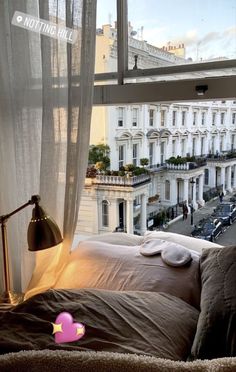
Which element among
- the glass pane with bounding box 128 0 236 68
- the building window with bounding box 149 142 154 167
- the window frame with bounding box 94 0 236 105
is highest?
the glass pane with bounding box 128 0 236 68

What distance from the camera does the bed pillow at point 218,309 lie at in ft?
2.83

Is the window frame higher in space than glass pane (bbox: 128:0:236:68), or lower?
lower

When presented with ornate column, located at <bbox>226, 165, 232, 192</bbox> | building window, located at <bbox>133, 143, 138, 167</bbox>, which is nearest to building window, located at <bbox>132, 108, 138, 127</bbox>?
building window, located at <bbox>133, 143, 138, 167</bbox>

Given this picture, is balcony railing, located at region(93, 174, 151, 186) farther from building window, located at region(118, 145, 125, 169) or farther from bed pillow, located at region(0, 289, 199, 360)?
bed pillow, located at region(0, 289, 199, 360)

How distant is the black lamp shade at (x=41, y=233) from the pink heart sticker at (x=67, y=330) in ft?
0.96

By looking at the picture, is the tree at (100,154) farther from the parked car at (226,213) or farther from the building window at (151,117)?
the parked car at (226,213)

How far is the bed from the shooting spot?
759 millimetres

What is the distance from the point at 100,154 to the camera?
1744mm

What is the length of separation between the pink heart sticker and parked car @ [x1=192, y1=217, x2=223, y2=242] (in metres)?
0.90

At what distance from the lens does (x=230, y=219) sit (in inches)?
63.4

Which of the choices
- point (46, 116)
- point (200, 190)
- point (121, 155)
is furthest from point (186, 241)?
point (46, 116)

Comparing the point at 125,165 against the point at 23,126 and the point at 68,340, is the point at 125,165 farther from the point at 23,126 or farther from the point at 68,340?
the point at 68,340

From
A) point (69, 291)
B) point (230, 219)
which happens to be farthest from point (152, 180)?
point (69, 291)

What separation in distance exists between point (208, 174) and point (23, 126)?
3.06 ft
